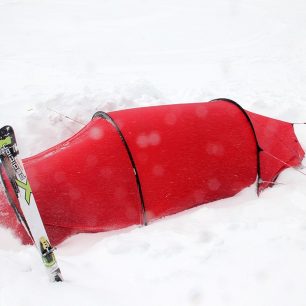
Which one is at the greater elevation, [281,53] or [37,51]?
[37,51]

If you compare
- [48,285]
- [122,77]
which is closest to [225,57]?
[122,77]

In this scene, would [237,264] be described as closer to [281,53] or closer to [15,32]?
[281,53]

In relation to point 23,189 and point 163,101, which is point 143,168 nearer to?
point 23,189

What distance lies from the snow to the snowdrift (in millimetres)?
125

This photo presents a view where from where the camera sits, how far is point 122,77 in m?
8.34

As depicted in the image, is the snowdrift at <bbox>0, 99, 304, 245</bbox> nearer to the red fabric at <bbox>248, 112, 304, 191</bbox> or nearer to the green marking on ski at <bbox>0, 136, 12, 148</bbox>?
the red fabric at <bbox>248, 112, 304, 191</bbox>

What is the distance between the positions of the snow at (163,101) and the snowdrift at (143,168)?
125 mm

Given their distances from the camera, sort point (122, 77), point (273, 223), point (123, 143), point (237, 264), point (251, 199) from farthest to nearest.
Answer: point (122, 77)
point (251, 199)
point (123, 143)
point (273, 223)
point (237, 264)

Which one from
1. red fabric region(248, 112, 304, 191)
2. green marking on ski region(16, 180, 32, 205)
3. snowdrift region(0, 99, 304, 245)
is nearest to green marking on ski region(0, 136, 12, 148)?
green marking on ski region(16, 180, 32, 205)

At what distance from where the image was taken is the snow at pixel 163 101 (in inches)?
110

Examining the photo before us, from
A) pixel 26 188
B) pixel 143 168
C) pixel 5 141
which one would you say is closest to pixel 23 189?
pixel 26 188

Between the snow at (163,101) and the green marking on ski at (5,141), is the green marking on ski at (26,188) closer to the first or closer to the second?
the green marking on ski at (5,141)

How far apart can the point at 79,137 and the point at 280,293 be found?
9.40 feet

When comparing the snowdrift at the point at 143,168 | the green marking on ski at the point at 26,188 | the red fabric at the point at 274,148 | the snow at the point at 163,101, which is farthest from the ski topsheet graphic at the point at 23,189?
the red fabric at the point at 274,148
